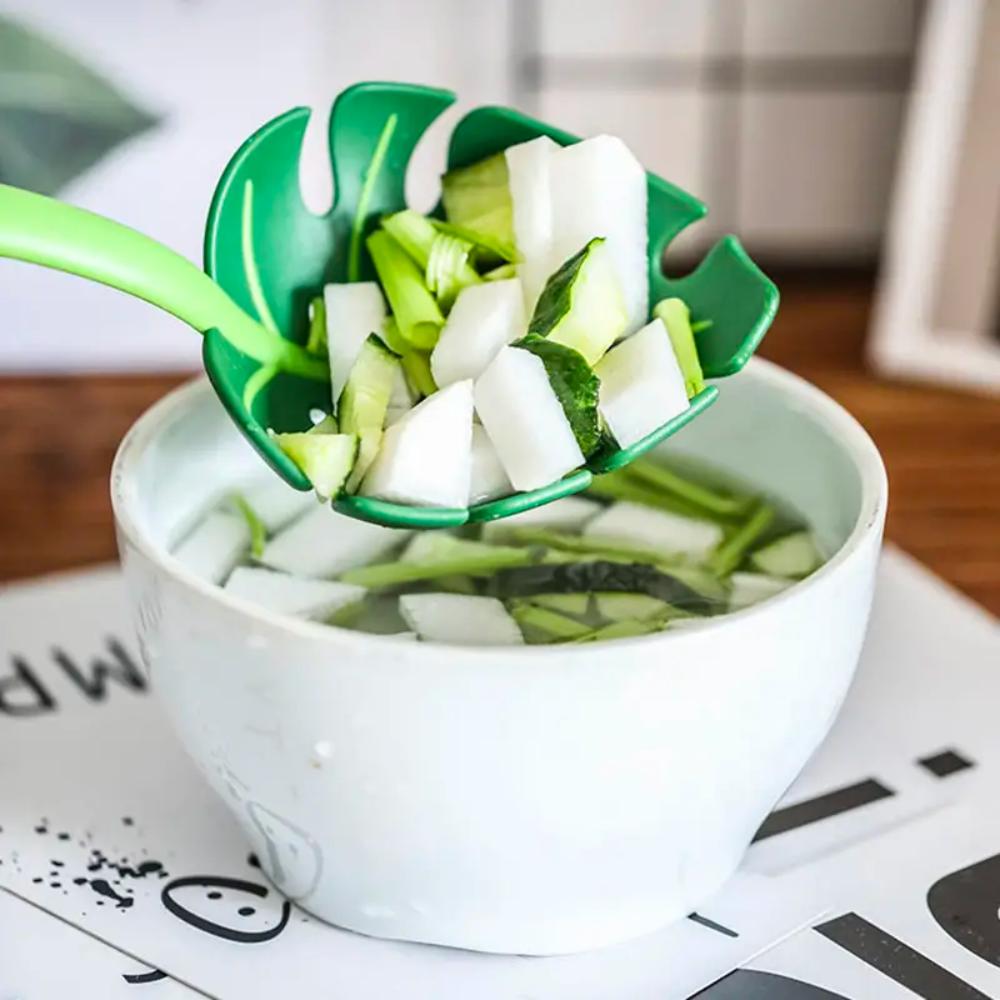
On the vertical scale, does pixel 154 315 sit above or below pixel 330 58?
below

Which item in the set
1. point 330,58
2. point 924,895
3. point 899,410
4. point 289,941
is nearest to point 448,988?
point 289,941

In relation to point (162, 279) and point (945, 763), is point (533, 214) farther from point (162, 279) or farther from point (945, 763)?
point (945, 763)

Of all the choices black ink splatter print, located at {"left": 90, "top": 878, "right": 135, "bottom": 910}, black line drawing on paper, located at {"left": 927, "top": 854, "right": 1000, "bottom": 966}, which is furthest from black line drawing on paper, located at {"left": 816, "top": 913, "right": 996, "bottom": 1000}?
black ink splatter print, located at {"left": 90, "top": 878, "right": 135, "bottom": 910}

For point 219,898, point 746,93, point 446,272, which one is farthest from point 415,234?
point 746,93

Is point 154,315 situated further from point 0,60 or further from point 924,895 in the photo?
point 924,895

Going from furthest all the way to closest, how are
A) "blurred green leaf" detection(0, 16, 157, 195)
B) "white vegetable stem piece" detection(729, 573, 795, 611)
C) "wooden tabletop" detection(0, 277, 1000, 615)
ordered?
"blurred green leaf" detection(0, 16, 157, 195), "wooden tabletop" detection(0, 277, 1000, 615), "white vegetable stem piece" detection(729, 573, 795, 611)

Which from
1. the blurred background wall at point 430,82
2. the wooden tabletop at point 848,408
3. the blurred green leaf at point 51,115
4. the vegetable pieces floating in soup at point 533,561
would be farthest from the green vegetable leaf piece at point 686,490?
the blurred green leaf at point 51,115

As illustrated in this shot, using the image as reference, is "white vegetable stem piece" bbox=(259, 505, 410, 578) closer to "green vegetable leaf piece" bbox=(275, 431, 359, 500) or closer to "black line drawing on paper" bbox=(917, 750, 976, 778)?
"green vegetable leaf piece" bbox=(275, 431, 359, 500)

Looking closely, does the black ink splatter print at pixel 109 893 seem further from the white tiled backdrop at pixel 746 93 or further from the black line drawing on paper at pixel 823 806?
the white tiled backdrop at pixel 746 93
